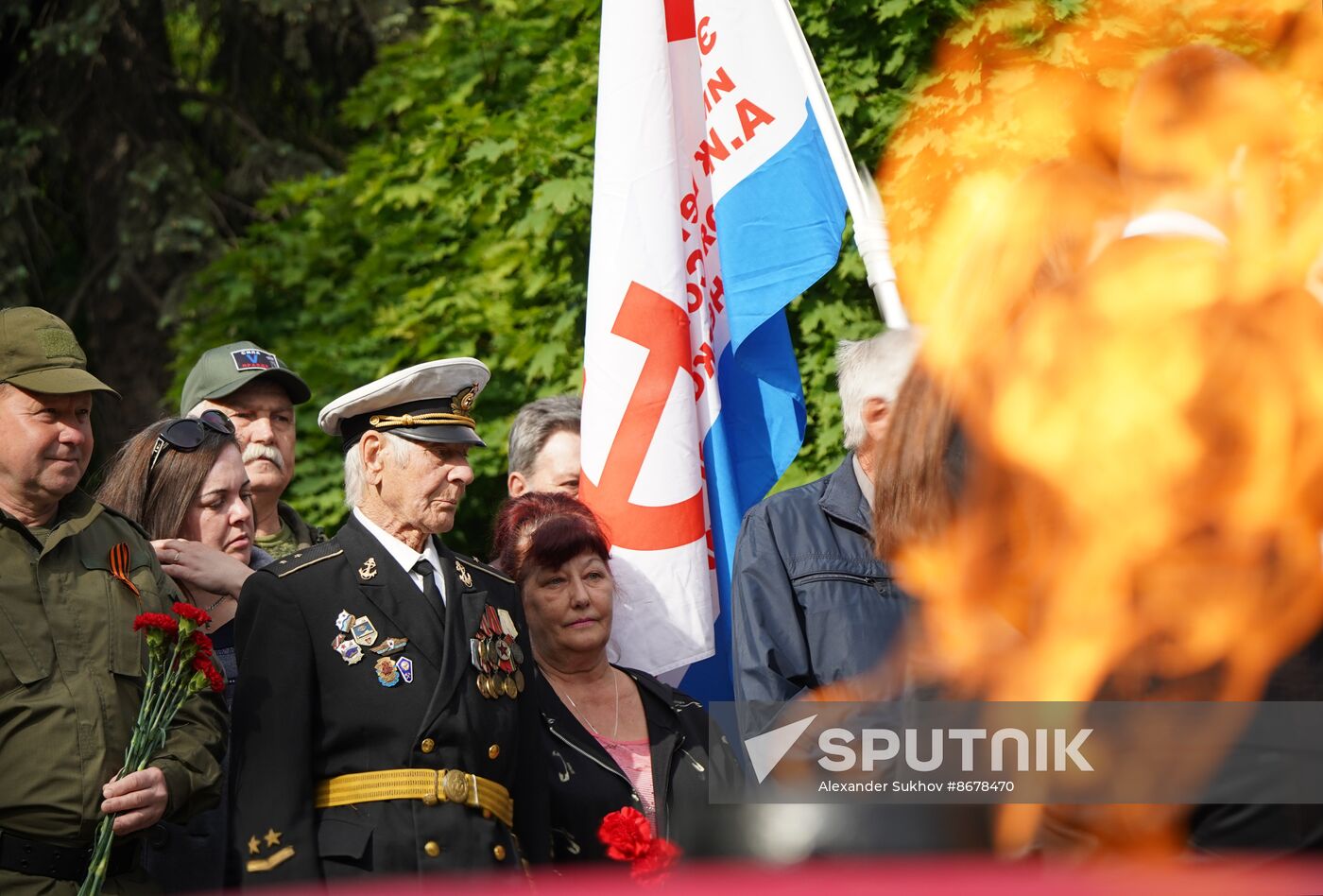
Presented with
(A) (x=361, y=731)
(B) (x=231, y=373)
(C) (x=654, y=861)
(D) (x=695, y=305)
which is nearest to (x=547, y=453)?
(D) (x=695, y=305)

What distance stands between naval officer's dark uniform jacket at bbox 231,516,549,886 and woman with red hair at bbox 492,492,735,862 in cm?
20

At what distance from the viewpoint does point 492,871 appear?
3.98 metres

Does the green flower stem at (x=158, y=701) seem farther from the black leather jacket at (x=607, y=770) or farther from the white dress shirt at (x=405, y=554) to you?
the black leather jacket at (x=607, y=770)

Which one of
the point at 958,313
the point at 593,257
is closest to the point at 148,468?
the point at 593,257

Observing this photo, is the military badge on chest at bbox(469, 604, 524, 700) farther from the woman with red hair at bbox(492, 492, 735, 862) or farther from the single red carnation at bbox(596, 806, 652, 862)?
the single red carnation at bbox(596, 806, 652, 862)

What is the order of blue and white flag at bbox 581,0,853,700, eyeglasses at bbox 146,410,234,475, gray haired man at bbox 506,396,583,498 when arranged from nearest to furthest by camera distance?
eyeglasses at bbox 146,410,234,475 < blue and white flag at bbox 581,0,853,700 < gray haired man at bbox 506,396,583,498

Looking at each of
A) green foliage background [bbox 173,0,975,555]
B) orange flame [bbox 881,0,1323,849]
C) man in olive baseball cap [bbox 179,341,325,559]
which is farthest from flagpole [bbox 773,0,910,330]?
green foliage background [bbox 173,0,975,555]

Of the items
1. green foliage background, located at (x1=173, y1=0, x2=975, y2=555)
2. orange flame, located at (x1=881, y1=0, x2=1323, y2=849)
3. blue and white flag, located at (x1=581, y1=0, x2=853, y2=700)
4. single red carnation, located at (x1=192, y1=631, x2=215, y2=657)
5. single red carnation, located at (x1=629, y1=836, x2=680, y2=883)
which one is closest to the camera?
orange flame, located at (x1=881, y1=0, x2=1323, y2=849)

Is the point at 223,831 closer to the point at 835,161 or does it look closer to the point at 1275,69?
the point at 835,161

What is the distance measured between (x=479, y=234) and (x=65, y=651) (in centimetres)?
657

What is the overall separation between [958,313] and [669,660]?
2.19 metres

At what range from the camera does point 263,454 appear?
18.1ft

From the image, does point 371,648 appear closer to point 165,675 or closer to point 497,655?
point 497,655

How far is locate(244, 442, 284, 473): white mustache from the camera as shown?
550 centimetres
